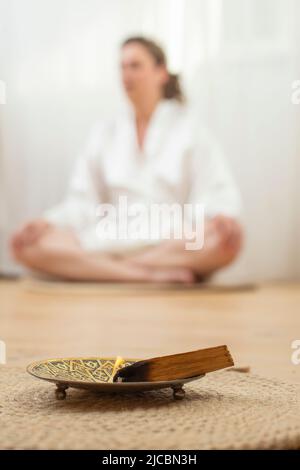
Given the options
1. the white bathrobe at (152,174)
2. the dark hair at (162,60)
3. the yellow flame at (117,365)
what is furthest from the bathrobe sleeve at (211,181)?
the yellow flame at (117,365)

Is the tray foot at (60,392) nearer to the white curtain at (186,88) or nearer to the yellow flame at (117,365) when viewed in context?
the yellow flame at (117,365)

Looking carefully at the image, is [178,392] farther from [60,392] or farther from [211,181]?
[211,181]

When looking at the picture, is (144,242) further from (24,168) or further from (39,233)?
(24,168)

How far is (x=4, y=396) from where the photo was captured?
63 cm

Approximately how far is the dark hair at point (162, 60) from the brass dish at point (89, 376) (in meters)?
2.03

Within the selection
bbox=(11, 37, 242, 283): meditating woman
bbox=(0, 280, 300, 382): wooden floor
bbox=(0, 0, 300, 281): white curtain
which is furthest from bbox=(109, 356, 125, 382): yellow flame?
bbox=(0, 0, 300, 281): white curtain

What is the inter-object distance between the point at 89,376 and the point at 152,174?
1852 millimetres

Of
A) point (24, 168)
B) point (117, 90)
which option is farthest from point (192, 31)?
point (24, 168)

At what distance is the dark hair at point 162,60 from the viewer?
2589 mm

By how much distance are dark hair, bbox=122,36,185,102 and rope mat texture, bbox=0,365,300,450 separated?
6.67 ft

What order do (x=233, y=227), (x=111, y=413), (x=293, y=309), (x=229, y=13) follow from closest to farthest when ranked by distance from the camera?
(x=111, y=413)
(x=293, y=309)
(x=233, y=227)
(x=229, y=13)

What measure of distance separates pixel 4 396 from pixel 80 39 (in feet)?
7.57

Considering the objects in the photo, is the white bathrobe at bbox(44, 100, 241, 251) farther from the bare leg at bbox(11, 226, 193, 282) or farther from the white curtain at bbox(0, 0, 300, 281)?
the white curtain at bbox(0, 0, 300, 281)

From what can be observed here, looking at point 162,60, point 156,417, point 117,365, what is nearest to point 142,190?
point 162,60
